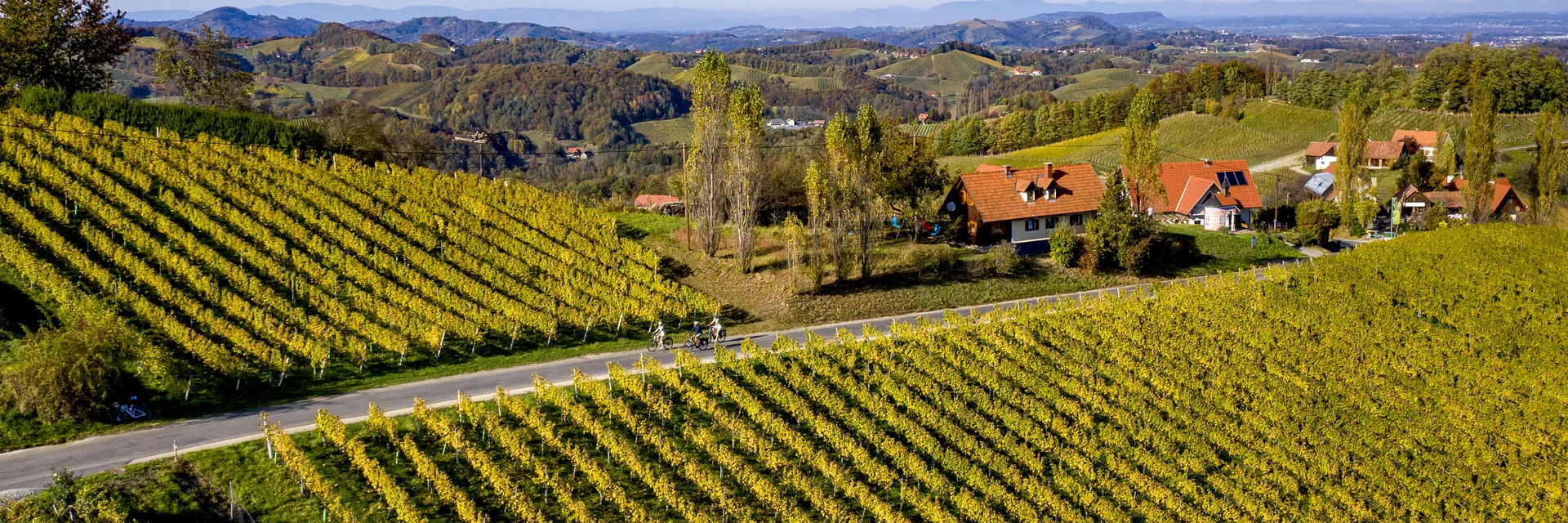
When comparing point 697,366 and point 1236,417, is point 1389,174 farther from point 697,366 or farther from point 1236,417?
point 697,366

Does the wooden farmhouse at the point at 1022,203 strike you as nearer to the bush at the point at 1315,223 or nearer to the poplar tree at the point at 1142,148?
the poplar tree at the point at 1142,148

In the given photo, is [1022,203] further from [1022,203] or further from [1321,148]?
[1321,148]

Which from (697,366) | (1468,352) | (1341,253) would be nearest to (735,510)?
(697,366)

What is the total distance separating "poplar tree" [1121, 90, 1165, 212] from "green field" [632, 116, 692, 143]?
442 feet

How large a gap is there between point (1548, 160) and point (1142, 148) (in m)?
30.6

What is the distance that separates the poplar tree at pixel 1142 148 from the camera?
48.2 metres

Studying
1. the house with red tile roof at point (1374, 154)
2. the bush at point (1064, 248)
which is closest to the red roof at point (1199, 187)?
the bush at point (1064, 248)

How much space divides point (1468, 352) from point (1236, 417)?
11.7 metres

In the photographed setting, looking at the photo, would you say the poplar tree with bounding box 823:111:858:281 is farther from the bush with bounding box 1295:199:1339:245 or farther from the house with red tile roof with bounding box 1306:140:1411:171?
the house with red tile roof with bounding box 1306:140:1411:171

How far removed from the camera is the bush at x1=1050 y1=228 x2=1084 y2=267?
1665 inches

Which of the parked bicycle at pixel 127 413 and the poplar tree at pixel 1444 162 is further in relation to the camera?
the poplar tree at pixel 1444 162

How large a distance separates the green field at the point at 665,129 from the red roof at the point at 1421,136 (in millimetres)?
114060

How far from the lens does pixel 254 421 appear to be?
25.1 metres

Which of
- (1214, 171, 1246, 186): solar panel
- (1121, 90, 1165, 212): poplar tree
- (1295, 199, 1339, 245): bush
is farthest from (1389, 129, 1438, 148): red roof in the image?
(1121, 90, 1165, 212): poplar tree
